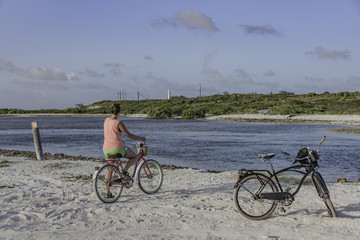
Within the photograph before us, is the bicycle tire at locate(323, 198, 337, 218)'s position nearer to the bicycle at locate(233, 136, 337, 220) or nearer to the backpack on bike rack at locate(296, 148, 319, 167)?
the bicycle at locate(233, 136, 337, 220)

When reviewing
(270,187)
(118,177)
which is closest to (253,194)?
(270,187)

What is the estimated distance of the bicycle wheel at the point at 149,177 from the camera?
783 cm

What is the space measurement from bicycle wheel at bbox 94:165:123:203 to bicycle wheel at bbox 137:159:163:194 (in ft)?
1.76

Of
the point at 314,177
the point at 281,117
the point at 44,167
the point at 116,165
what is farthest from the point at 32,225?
the point at 281,117

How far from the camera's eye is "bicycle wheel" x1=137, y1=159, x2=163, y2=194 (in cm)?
783

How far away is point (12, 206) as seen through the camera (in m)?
7.11

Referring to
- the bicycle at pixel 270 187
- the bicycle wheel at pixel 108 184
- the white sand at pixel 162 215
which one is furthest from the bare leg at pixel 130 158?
the bicycle at pixel 270 187

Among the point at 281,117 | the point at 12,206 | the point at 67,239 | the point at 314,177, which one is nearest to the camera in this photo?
the point at 67,239

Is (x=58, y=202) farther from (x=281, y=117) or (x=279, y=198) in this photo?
(x=281, y=117)

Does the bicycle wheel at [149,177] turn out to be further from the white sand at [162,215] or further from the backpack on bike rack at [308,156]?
the backpack on bike rack at [308,156]

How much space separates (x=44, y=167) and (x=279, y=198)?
28.3 feet

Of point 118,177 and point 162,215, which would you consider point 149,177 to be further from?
point 162,215

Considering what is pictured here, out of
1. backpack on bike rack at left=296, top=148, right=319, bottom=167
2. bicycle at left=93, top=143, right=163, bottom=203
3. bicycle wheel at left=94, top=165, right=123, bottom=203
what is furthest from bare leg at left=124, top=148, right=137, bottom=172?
backpack on bike rack at left=296, top=148, right=319, bottom=167

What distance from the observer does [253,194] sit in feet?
20.5
